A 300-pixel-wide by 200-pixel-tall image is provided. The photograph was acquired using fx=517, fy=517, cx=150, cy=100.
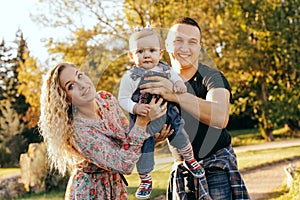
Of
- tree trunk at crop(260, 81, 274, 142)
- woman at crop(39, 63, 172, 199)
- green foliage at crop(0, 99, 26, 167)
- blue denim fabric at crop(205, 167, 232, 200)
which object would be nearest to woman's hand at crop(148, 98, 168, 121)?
woman at crop(39, 63, 172, 199)

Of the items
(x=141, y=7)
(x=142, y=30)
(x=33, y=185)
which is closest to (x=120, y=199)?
(x=142, y=30)

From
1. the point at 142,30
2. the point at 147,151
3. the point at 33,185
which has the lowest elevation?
the point at 33,185

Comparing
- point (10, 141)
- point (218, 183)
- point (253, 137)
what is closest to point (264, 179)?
point (218, 183)

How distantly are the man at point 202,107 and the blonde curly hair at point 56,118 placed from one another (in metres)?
0.37

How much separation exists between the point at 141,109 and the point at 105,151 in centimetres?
24

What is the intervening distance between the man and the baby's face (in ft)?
0.27

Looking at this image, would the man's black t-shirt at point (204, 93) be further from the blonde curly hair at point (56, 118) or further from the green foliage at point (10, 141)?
the green foliage at point (10, 141)

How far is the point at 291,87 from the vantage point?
686 inches

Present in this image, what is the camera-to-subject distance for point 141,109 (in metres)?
2.14

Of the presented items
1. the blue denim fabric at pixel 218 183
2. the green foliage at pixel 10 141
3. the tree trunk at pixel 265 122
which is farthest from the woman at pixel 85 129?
the tree trunk at pixel 265 122

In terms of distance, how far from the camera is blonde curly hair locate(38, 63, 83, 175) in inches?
88.1

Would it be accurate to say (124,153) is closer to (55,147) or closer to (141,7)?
(55,147)

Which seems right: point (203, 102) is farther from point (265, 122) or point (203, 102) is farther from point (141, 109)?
point (265, 122)

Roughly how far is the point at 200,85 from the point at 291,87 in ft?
50.9
